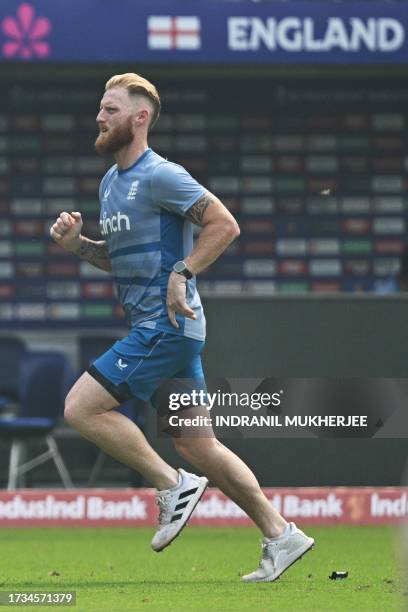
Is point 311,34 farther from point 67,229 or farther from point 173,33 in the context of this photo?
point 67,229

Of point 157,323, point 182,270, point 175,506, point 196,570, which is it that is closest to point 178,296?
point 182,270

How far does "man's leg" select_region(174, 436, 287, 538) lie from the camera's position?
7.14 metres

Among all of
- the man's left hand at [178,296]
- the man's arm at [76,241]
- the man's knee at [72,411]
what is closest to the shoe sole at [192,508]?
the man's knee at [72,411]

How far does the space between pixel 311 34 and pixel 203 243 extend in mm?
6764

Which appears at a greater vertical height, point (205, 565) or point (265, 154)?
point (265, 154)

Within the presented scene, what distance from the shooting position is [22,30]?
1321 centimetres

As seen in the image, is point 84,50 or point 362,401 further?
point 84,50

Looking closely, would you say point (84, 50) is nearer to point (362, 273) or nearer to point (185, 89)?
point (185, 89)

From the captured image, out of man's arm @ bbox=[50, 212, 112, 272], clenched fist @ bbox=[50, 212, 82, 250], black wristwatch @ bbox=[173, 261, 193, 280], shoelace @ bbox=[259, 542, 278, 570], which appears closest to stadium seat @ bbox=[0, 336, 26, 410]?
man's arm @ bbox=[50, 212, 112, 272]

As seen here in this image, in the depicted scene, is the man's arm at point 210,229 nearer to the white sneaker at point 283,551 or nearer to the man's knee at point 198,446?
the man's knee at point 198,446

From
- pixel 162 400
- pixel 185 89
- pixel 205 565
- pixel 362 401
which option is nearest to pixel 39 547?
pixel 205 565

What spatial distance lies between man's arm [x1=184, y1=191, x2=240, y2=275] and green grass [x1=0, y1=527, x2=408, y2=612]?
52.9 inches

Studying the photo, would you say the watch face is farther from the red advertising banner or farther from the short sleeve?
the red advertising banner

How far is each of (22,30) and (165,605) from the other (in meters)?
7.50
